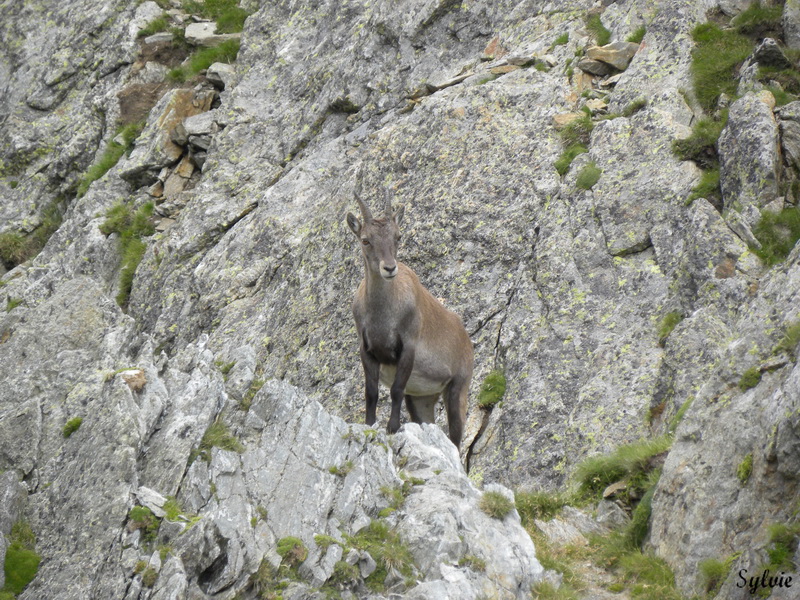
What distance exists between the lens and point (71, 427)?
11023mm

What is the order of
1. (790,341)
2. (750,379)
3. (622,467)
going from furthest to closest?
1. (622,467)
2. (750,379)
3. (790,341)

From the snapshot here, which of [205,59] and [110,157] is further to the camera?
[205,59]

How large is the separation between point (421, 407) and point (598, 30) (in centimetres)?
1034

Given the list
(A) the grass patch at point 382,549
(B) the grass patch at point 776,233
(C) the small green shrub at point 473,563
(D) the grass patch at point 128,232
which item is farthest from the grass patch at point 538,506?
(D) the grass patch at point 128,232

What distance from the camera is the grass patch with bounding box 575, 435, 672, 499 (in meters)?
10.7

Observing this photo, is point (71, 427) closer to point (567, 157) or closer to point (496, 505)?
point (496, 505)

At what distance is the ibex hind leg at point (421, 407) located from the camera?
Answer: 1354cm

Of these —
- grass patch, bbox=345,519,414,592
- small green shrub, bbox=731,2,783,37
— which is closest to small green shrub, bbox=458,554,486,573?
grass patch, bbox=345,519,414,592

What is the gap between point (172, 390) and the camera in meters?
11.1

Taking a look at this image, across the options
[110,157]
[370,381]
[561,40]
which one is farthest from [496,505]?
[110,157]

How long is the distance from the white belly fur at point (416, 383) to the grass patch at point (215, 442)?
3.06 meters

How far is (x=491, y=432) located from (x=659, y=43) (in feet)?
30.5

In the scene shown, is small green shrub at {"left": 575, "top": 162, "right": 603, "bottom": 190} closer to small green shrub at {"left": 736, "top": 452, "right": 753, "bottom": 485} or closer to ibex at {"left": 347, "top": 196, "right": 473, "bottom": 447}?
ibex at {"left": 347, "top": 196, "right": 473, "bottom": 447}

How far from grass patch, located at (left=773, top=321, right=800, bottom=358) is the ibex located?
5.09 meters
